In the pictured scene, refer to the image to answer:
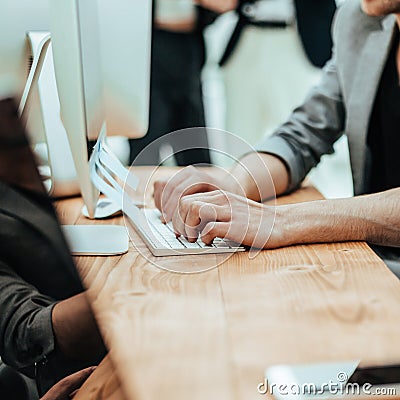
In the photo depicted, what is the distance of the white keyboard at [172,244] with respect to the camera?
97cm

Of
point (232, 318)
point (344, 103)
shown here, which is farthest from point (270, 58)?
point (232, 318)

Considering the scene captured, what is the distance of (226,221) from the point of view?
998 mm

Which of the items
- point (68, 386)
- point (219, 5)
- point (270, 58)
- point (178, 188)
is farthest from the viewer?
point (270, 58)

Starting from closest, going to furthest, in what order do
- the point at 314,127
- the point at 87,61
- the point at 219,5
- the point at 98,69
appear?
the point at 87,61
the point at 98,69
the point at 314,127
the point at 219,5

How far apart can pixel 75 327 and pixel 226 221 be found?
0.31m

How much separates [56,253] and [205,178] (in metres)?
0.44

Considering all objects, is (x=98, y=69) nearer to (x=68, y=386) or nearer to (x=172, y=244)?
(x=172, y=244)

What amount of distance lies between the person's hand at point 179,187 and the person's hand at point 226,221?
8cm

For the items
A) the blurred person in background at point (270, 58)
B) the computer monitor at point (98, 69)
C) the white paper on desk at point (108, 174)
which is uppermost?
the computer monitor at point (98, 69)

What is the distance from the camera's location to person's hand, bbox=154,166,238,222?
112 centimetres

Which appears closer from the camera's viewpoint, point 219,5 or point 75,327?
point 75,327

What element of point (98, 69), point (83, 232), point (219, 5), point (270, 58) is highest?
point (98, 69)

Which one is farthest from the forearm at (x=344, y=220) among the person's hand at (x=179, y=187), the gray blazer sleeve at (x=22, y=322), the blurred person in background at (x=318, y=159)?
the gray blazer sleeve at (x=22, y=322)

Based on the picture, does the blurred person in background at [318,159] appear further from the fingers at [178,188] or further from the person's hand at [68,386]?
the person's hand at [68,386]
